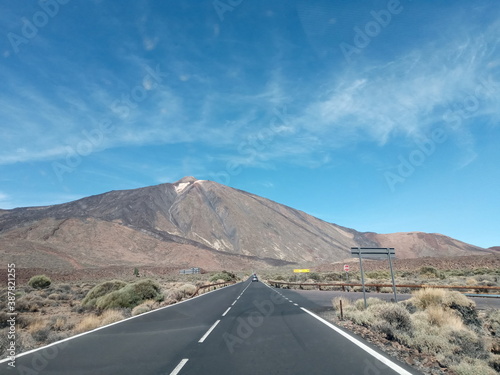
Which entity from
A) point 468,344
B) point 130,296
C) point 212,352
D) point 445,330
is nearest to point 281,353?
point 212,352

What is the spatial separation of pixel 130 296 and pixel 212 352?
14.8 meters

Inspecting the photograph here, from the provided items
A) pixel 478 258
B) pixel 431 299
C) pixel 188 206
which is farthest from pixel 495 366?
pixel 188 206

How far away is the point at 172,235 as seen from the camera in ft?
439

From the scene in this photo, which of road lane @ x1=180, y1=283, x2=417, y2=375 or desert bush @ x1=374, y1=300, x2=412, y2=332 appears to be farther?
desert bush @ x1=374, y1=300, x2=412, y2=332

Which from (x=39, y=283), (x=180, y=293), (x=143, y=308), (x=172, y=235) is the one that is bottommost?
(x=143, y=308)

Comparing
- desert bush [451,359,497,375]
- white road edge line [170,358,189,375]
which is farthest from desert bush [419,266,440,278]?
white road edge line [170,358,189,375]

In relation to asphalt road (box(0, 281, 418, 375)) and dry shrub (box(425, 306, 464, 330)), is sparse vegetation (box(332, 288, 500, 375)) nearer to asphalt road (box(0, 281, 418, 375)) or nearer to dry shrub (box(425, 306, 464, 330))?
dry shrub (box(425, 306, 464, 330))

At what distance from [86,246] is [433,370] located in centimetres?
10684

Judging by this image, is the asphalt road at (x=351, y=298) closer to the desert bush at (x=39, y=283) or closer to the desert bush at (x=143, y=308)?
the desert bush at (x=143, y=308)

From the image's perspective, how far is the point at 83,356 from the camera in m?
7.64

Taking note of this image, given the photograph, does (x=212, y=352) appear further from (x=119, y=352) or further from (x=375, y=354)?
(x=375, y=354)

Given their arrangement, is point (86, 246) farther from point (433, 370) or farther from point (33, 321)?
point (433, 370)

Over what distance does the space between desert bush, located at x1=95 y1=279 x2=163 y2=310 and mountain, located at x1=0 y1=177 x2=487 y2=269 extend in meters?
61.3

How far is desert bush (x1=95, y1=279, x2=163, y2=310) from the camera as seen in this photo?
1989 cm
